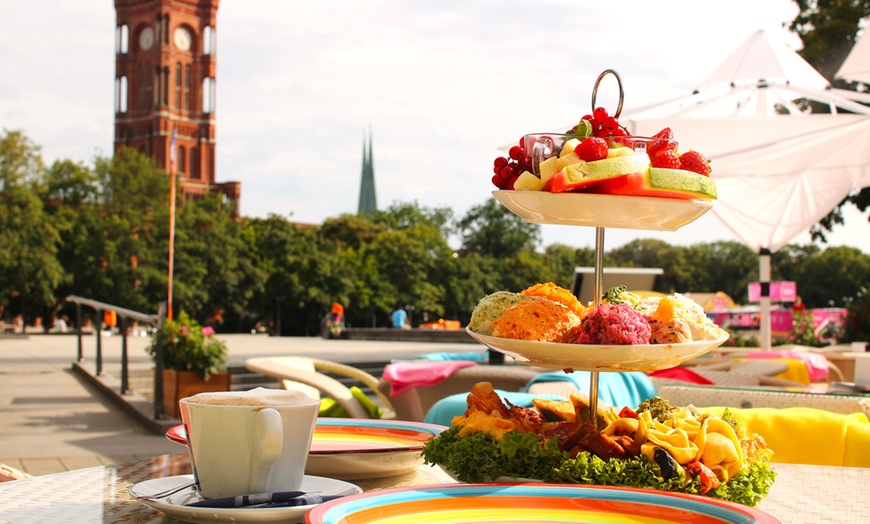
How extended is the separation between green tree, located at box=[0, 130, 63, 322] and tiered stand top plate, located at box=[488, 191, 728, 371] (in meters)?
48.5

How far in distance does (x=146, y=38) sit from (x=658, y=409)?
351 feet

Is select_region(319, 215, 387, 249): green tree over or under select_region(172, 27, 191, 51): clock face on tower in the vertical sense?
under

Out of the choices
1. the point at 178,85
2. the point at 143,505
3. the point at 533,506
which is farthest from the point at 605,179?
the point at 178,85

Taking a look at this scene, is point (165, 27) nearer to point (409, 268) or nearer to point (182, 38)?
point (182, 38)

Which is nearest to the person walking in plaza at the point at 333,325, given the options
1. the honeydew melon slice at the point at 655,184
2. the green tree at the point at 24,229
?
the green tree at the point at 24,229

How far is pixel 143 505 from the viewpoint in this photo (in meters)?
1.63

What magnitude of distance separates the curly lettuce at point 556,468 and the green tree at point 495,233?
70.1 meters

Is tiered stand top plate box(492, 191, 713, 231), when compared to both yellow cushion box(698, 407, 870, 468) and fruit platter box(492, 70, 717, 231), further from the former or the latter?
yellow cushion box(698, 407, 870, 468)

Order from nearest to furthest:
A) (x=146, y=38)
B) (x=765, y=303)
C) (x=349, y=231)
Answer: (x=765, y=303) → (x=349, y=231) → (x=146, y=38)

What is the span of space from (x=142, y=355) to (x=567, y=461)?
17504 mm

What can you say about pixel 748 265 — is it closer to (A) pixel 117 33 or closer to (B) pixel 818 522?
(A) pixel 117 33

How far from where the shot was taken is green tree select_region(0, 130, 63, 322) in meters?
46.7

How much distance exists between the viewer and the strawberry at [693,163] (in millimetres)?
1823

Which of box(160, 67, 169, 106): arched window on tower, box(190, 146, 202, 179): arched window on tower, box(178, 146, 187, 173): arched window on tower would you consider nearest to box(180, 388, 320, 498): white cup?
box(178, 146, 187, 173): arched window on tower
